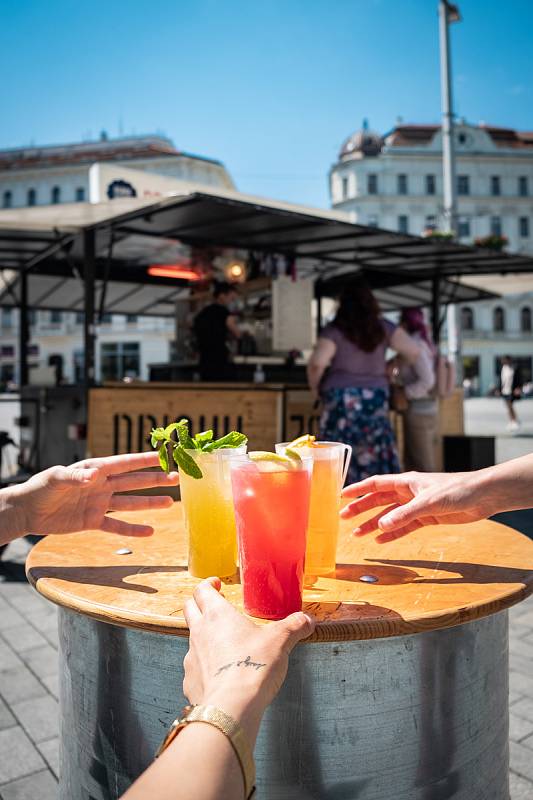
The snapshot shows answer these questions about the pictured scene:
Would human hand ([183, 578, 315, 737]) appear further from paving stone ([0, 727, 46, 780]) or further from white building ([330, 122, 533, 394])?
white building ([330, 122, 533, 394])

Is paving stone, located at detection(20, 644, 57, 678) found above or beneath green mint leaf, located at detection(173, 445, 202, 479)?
beneath

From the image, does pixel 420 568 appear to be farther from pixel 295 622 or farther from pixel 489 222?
pixel 489 222

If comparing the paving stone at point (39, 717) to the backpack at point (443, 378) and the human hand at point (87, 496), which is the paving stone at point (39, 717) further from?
the backpack at point (443, 378)

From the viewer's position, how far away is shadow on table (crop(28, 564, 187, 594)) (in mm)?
1245

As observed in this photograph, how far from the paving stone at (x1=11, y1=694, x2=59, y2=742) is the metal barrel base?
1.30 m

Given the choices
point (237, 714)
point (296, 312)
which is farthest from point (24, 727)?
point (296, 312)

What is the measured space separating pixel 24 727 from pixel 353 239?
5.77m

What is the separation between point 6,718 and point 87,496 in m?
1.65

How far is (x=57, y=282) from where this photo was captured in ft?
31.8

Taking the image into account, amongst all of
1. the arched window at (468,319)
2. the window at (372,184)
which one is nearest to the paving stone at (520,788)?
the arched window at (468,319)

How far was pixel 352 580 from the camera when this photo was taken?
4.16 feet

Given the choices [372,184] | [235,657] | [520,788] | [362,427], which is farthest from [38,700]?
[372,184]

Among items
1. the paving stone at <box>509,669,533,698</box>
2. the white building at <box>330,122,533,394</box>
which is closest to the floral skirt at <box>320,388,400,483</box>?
the paving stone at <box>509,669,533,698</box>

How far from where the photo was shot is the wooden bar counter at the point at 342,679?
107cm
